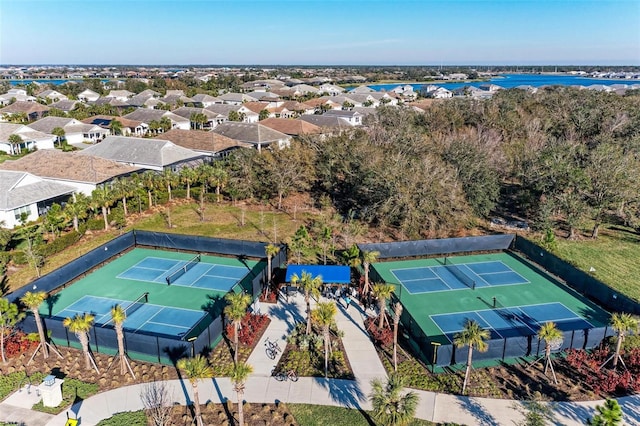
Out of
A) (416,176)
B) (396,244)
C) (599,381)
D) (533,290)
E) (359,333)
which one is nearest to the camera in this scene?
(599,381)

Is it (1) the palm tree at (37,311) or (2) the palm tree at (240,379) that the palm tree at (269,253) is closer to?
(2) the palm tree at (240,379)

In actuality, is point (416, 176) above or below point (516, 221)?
above

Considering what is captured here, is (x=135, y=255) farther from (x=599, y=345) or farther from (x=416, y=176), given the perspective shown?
(x=599, y=345)

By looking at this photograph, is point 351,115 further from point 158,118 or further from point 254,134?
point 158,118

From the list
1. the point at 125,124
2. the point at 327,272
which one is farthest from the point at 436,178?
the point at 125,124

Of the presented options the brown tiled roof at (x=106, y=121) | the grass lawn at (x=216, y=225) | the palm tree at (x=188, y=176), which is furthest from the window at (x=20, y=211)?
the brown tiled roof at (x=106, y=121)

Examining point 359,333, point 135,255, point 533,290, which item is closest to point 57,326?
point 135,255
